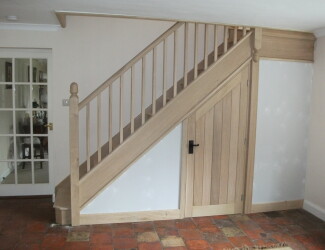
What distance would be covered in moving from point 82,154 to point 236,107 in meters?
2.14

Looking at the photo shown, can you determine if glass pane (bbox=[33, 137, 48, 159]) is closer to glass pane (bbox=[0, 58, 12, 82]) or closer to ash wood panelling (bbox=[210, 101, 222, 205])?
glass pane (bbox=[0, 58, 12, 82])

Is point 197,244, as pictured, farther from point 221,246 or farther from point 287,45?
point 287,45

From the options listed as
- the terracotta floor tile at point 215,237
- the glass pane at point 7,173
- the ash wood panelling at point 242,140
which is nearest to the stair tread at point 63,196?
the glass pane at point 7,173

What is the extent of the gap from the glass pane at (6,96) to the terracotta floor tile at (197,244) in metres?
2.91

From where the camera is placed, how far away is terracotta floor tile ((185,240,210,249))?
3.02 meters

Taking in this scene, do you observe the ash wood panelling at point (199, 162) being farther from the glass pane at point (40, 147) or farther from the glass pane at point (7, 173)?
the glass pane at point (7, 173)

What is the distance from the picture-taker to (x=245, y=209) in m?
3.84

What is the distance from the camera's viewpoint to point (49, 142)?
4113 mm

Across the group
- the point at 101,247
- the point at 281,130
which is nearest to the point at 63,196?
the point at 101,247

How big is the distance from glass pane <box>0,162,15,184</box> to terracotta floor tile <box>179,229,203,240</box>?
2.45 metres

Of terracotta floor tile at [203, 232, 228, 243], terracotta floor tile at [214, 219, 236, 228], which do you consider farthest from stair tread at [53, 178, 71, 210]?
terracotta floor tile at [214, 219, 236, 228]

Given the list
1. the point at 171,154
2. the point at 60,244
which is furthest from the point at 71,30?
the point at 60,244

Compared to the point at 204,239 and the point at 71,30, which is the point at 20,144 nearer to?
the point at 71,30

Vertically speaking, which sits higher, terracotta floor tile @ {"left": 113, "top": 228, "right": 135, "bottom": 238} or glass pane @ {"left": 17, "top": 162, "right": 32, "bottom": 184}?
glass pane @ {"left": 17, "top": 162, "right": 32, "bottom": 184}
